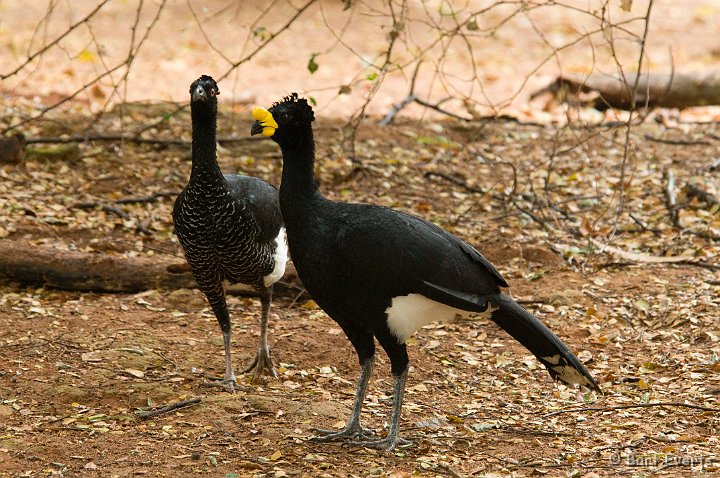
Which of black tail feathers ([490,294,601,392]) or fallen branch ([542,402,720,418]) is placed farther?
fallen branch ([542,402,720,418])

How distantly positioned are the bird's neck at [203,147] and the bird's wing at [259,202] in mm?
196

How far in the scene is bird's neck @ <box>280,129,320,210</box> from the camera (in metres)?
4.74

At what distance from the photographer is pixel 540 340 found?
15.7 ft

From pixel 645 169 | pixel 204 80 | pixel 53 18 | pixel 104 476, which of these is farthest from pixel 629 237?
pixel 53 18

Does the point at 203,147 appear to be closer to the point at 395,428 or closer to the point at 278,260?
the point at 278,260

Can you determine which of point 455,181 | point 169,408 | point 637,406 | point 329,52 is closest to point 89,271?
point 169,408

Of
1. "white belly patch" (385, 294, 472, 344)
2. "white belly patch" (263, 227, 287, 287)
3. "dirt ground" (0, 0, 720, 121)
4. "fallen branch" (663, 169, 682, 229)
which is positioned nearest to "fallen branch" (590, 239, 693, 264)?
"fallen branch" (663, 169, 682, 229)

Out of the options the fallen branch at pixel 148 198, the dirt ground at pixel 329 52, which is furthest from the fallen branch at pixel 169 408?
the dirt ground at pixel 329 52

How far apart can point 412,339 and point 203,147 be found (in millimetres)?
1970

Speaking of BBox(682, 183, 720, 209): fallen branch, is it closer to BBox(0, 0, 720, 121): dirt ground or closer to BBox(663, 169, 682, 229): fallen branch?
BBox(663, 169, 682, 229): fallen branch

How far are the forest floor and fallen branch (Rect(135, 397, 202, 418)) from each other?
0.15 ft

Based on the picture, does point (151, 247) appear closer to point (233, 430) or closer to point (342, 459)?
point (233, 430)

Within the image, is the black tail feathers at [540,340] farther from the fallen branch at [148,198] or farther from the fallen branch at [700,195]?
the fallen branch at [148,198]

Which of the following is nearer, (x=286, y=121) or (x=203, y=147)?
(x=286, y=121)
